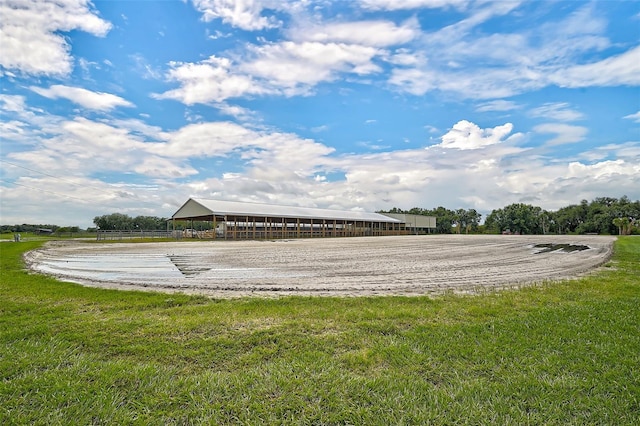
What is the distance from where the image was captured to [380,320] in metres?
4.96

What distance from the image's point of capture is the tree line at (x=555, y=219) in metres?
73.6

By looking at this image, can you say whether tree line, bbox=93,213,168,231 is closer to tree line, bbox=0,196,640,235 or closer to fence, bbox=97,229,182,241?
tree line, bbox=0,196,640,235

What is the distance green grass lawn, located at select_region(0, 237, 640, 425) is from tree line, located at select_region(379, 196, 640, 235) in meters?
83.6

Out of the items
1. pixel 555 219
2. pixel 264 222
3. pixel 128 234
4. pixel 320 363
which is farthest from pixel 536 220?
pixel 320 363

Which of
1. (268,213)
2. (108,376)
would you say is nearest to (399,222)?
(268,213)

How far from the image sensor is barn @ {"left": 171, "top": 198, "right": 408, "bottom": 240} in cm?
4003

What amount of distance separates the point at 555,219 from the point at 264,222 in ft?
245

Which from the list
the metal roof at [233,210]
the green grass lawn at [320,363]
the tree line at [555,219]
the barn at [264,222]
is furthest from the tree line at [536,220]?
the green grass lawn at [320,363]

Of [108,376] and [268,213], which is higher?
[268,213]

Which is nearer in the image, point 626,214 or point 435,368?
point 435,368

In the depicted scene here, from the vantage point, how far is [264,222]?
46469mm

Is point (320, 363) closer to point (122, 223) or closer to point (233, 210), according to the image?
point (233, 210)

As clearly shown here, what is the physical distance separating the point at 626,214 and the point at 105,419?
327 ft

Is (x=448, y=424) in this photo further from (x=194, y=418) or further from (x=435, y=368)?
(x=194, y=418)
